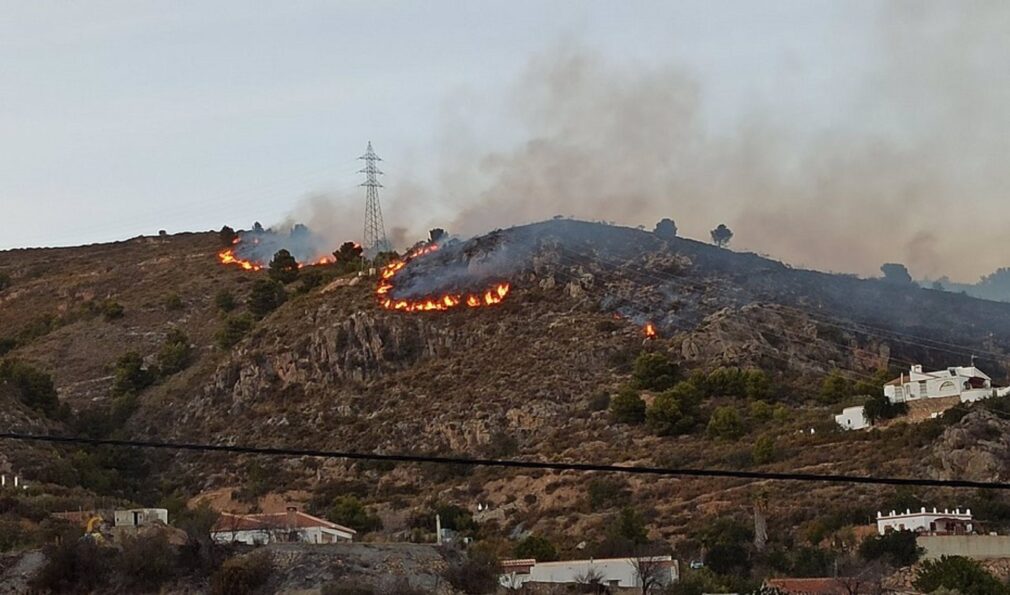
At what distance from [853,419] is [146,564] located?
38458 millimetres

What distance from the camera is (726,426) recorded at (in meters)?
78.2

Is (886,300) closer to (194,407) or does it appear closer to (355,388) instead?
(355,388)

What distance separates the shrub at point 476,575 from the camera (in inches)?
2009

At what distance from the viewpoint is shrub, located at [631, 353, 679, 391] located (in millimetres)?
86812

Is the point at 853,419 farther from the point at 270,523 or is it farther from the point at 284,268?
the point at 284,268

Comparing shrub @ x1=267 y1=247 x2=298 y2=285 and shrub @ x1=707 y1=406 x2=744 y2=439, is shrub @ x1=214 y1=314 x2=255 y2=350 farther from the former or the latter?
shrub @ x1=707 y1=406 x2=744 y2=439

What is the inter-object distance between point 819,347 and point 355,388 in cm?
2853

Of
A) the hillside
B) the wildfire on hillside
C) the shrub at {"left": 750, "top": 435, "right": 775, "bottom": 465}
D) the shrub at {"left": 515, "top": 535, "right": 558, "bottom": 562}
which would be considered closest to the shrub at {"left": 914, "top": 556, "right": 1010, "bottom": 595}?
the hillside

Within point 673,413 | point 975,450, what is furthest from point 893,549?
point 673,413

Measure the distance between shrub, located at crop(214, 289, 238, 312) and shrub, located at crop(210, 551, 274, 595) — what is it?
221ft

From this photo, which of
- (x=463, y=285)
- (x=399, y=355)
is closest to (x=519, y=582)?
(x=399, y=355)

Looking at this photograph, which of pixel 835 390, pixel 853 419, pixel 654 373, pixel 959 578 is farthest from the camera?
pixel 654 373

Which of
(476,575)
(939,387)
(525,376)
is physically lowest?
(476,575)

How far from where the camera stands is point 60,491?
72000mm
